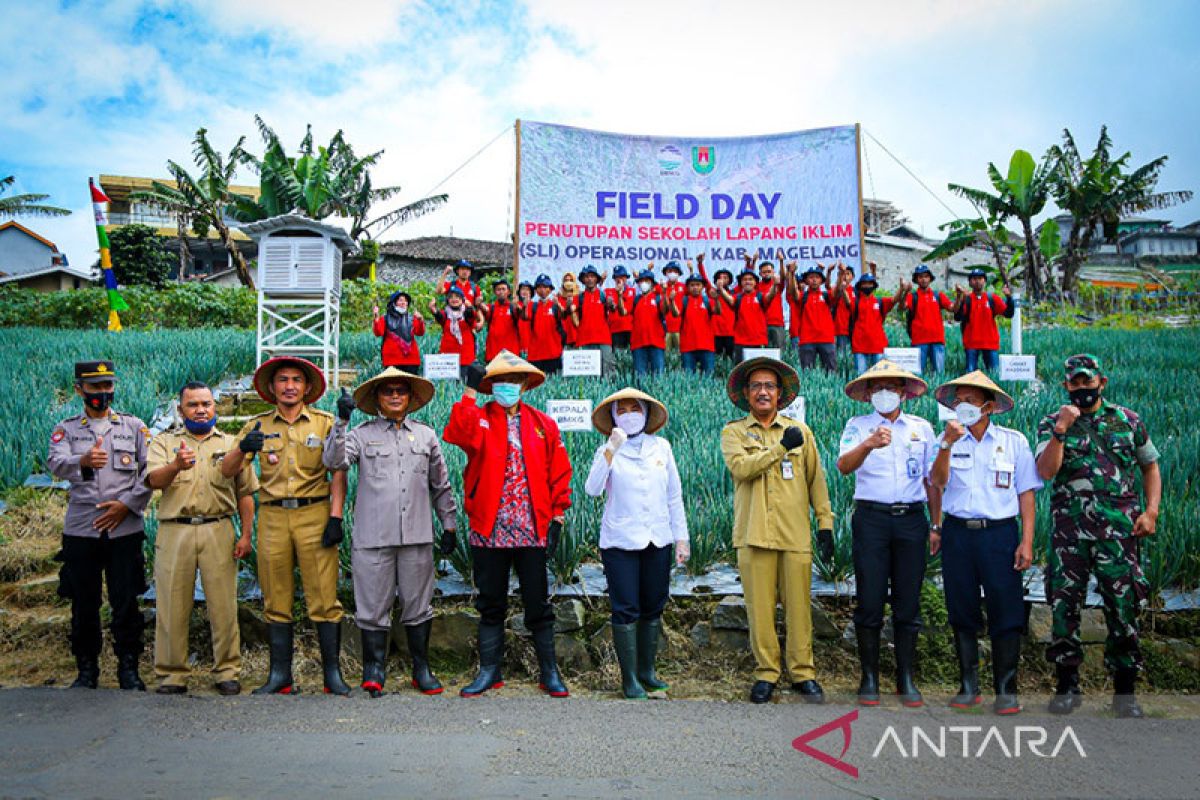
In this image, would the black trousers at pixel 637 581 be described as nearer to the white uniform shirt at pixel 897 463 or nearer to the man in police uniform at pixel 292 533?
the white uniform shirt at pixel 897 463

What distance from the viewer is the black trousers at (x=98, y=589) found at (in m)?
4.47

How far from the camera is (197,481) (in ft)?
14.7

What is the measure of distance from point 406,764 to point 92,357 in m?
9.39

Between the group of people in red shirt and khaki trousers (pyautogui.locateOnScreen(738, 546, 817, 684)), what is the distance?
5761 mm

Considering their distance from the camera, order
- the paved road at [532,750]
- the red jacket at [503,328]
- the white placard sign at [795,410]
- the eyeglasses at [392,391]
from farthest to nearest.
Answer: the red jacket at [503,328] → the white placard sign at [795,410] → the eyeglasses at [392,391] → the paved road at [532,750]

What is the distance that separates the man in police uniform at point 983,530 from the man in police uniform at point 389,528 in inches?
101

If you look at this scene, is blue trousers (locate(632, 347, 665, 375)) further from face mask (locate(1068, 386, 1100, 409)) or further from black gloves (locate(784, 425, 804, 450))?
face mask (locate(1068, 386, 1100, 409))

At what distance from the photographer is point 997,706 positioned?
3992 mm

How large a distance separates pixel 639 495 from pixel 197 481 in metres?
2.31

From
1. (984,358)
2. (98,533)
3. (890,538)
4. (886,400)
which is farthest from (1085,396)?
(984,358)

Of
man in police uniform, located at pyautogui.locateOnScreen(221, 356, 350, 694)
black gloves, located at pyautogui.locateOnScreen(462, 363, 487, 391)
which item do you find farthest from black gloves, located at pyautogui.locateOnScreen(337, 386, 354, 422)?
black gloves, located at pyautogui.locateOnScreen(462, 363, 487, 391)

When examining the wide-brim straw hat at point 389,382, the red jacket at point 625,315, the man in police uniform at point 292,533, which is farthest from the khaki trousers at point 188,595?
the red jacket at point 625,315

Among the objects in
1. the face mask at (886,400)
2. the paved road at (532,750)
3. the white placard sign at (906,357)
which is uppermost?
the white placard sign at (906,357)

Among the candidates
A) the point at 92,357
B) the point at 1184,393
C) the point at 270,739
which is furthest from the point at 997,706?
the point at 92,357
